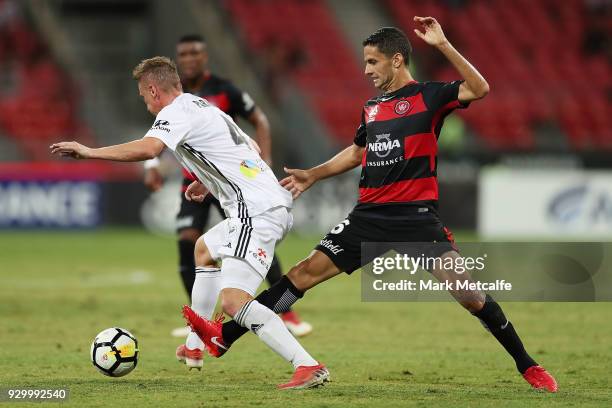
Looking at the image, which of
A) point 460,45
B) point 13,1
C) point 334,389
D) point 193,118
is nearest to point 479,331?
point 334,389

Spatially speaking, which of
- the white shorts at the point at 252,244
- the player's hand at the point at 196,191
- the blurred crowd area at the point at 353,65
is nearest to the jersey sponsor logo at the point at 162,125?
the white shorts at the point at 252,244

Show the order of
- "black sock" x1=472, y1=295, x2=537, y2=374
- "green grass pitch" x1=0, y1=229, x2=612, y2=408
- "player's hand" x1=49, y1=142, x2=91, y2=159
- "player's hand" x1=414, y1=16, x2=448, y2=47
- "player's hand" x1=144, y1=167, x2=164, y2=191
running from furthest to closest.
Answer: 1. "player's hand" x1=144, y1=167, x2=164, y2=191
2. "black sock" x1=472, y1=295, x2=537, y2=374
3. "player's hand" x1=414, y1=16, x2=448, y2=47
4. "green grass pitch" x1=0, y1=229, x2=612, y2=408
5. "player's hand" x1=49, y1=142, x2=91, y2=159

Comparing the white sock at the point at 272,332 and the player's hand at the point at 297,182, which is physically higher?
the player's hand at the point at 297,182

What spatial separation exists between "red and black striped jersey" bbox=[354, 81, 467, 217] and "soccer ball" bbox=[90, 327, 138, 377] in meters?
1.65

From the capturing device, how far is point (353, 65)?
25.0 meters

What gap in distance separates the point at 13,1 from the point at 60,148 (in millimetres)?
20022

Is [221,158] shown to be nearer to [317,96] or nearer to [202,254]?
[202,254]

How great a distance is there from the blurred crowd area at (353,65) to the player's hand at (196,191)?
1451 cm

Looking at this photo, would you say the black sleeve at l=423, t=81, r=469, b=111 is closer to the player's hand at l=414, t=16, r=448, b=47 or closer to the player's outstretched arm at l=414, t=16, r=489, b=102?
the player's outstretched arm at l=414, t=16, r=489, b=102

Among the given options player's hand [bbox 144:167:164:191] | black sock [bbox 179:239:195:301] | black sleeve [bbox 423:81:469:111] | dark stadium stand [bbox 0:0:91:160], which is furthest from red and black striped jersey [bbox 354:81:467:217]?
dark stadium stand [bbox 0:0:91:160]

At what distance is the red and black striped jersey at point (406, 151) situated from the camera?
6.64m

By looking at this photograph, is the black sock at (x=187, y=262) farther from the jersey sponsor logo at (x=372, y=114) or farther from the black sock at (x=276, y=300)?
the jersey sponsor logo at (x=372, y=114)

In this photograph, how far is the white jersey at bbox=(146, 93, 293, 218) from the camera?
6.52 meters
